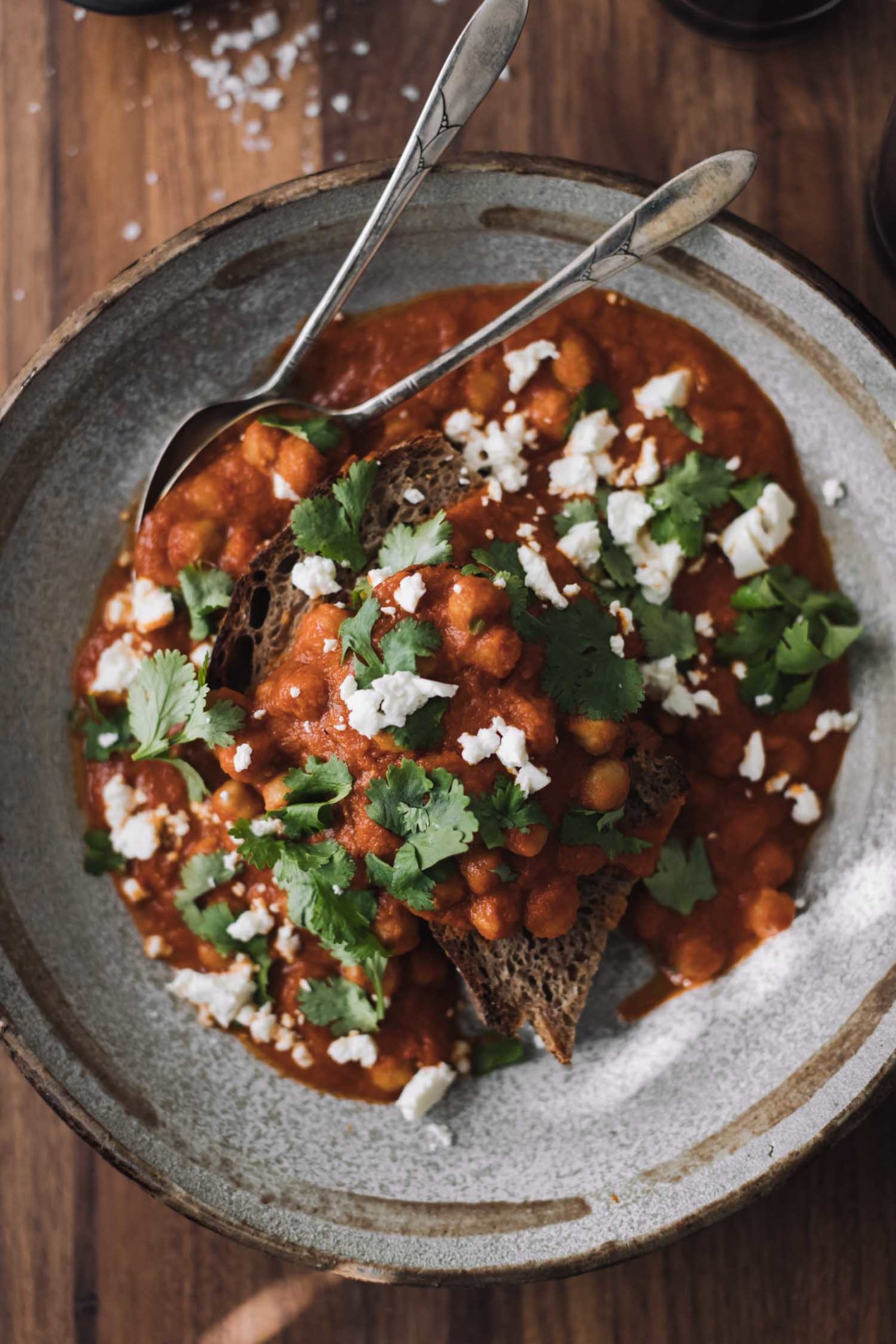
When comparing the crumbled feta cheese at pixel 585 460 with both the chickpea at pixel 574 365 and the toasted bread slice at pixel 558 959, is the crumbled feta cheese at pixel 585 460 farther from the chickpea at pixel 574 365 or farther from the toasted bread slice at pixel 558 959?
the toasted bread slice at pixel 558 959

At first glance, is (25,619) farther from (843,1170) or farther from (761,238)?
(843,1170)

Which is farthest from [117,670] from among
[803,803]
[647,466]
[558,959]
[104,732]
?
[803,803]

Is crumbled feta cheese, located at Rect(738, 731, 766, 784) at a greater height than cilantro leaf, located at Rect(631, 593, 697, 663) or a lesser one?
lesser

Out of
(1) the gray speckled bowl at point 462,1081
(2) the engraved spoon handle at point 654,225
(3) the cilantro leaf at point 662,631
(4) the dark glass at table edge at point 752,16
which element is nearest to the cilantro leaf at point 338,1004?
(1) the gray speckled bowl at point 462,1081

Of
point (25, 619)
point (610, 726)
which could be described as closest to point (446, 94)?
point (610, 726)

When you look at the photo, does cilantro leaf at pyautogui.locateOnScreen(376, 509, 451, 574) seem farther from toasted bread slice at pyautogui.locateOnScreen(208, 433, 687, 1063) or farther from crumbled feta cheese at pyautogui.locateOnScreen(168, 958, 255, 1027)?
crumbled feta cheese at pyautogui.locateOnScreen(168, 958, 255, 1027)

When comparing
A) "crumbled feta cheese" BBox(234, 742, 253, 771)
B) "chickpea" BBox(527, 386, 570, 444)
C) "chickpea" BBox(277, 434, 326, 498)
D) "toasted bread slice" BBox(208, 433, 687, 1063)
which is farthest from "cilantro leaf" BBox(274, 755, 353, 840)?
"chickpea" BBox(527, 386, 570, 444)
